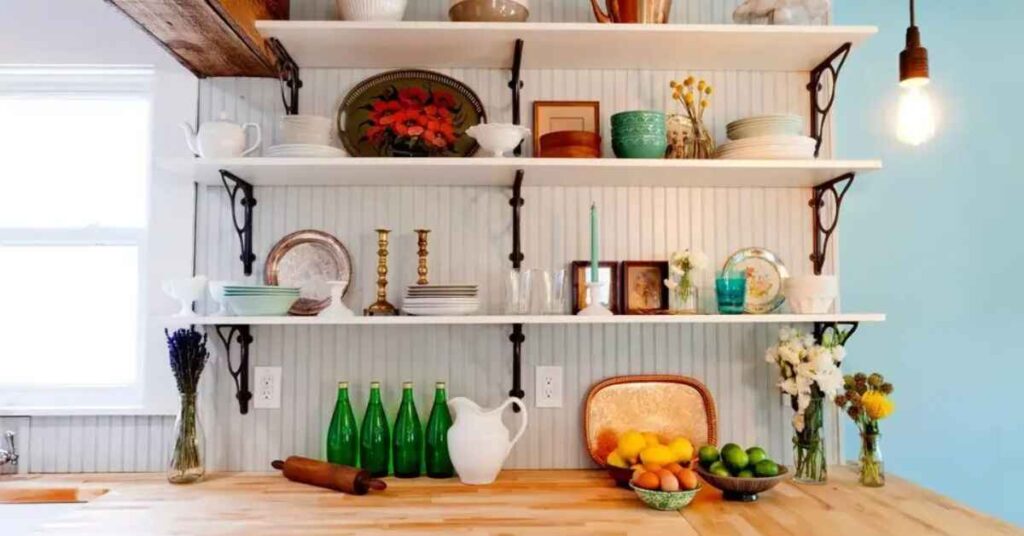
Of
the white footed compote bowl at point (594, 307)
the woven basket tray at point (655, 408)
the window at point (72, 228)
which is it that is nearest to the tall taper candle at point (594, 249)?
the white footed compote bowl at point (594, 307)

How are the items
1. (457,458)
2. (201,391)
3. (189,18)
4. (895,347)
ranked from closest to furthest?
(189,18), (457,458), (201,391), (895,347)

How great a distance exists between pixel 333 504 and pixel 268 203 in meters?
0.86

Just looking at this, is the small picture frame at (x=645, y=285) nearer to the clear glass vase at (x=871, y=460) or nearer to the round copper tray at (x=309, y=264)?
the clear glass vase at (x=871, y=460)

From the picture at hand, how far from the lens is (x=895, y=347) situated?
2.02 metres

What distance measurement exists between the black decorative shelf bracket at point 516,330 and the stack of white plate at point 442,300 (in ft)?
0.74

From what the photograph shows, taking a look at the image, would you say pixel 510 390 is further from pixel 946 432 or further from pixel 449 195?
pixel 946 432

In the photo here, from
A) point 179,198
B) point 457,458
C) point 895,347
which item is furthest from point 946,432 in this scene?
point 179,198

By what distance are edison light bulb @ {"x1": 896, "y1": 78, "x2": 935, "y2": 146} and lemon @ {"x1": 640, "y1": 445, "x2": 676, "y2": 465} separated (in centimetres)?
96

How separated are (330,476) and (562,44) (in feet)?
4.11

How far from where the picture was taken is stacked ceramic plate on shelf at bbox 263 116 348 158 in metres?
1.64

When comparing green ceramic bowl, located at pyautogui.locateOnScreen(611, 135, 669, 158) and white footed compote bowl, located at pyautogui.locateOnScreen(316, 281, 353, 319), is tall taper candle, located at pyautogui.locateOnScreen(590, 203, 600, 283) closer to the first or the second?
green ceramic bowl, located at pyautogui.locateOnScreen(611, 135, 669, 158)

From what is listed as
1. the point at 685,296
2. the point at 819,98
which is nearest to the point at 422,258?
the point at 685,296

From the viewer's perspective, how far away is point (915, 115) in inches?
61.9

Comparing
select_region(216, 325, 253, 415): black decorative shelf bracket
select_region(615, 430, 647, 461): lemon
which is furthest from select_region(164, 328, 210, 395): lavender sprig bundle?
select_region(615, 430, 647, 461): lemon
